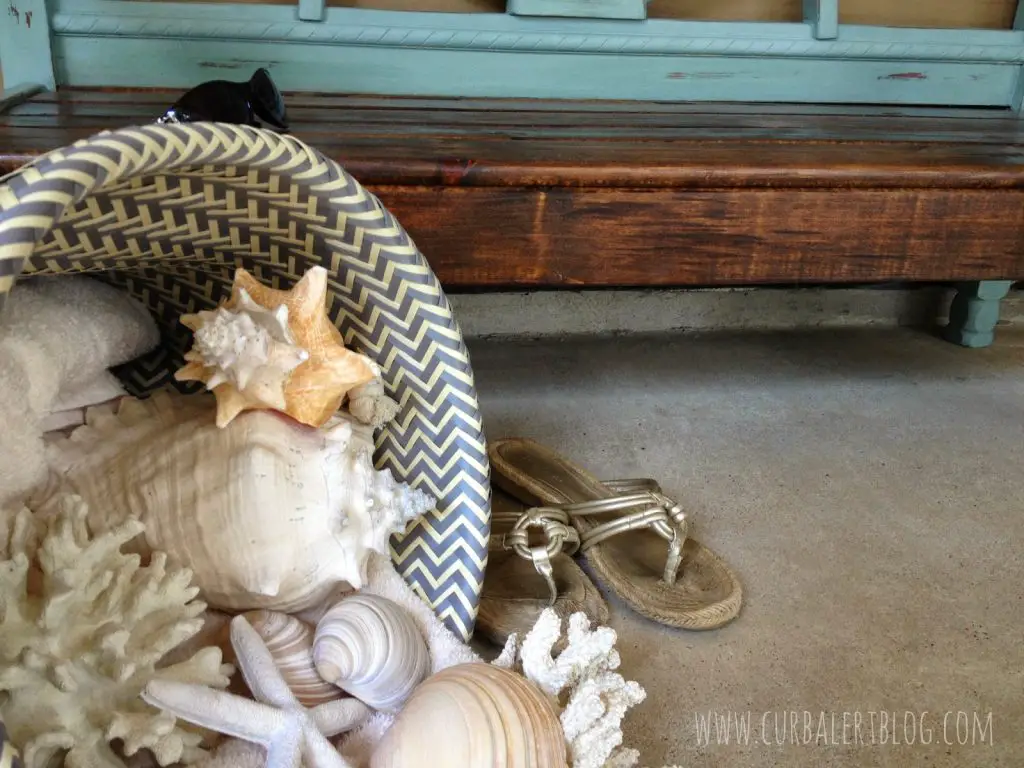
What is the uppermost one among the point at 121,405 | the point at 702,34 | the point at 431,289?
the point at 702,34

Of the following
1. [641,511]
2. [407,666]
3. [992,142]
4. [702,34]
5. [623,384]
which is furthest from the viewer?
[702,34]

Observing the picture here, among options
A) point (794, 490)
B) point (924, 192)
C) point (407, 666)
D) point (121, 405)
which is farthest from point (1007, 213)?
point (121, 405)

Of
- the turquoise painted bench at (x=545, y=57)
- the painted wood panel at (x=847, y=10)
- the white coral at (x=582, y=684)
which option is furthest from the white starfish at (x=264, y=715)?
the painted wood panel at (x=847, y=10)

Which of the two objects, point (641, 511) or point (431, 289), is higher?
point (431, 289)

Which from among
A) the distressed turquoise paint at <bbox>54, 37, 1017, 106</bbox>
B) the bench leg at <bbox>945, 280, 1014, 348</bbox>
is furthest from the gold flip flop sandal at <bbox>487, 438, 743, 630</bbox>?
→ the bench leg at <bbox>945, 280, 1014, 348</bbox>

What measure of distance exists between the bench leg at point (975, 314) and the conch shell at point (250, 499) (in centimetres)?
108

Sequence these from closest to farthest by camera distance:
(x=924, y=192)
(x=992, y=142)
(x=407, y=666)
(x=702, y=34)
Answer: (x=407, y=666) → (x=924, y=192) → (x=992, y=142) → (x=702, y=34)

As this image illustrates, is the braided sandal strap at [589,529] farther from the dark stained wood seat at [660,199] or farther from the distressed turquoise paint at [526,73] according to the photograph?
the distressed turquoise paint at [526,73]

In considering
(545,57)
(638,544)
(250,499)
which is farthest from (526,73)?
(250,499)

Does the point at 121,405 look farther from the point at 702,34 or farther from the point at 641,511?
the point at 702,34

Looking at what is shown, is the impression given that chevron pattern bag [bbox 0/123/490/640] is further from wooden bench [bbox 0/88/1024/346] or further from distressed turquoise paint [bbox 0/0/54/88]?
distressed turquoise paint [bbox 0/0/54/88]

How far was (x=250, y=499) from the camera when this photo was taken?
55cm

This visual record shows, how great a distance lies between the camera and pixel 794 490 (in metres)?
0.91

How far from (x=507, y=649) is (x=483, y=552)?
74 mm
